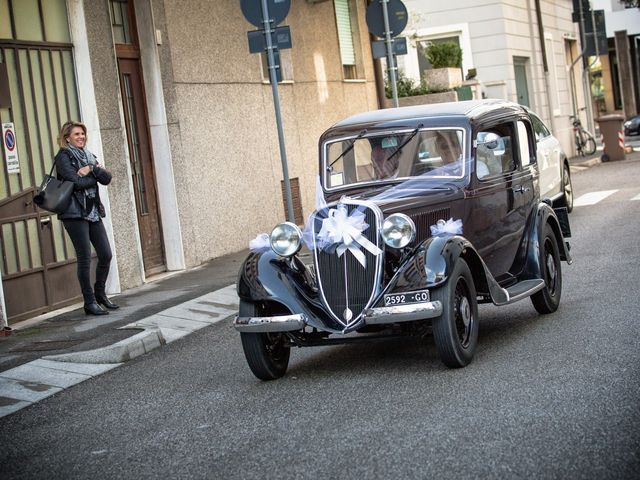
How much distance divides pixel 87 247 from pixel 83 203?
0.46 metres

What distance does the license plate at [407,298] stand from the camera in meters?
7.05

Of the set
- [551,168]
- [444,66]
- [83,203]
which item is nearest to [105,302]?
[83,203]

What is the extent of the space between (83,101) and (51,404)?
6.13m

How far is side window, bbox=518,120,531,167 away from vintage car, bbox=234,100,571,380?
0.12ft

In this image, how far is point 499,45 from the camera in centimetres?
2970

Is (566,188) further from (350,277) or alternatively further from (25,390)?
(25,390)

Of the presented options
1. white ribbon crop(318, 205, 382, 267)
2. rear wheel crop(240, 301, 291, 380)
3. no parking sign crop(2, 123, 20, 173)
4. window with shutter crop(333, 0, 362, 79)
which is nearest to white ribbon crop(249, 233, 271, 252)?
rear wheel crop(240, 301, 291, 380)

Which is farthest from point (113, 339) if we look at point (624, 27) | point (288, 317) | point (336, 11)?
point (624, 27)

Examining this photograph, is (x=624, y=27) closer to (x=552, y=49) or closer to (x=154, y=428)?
(x=552, y=49)

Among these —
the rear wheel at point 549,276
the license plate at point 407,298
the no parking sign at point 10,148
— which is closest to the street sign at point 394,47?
the no parking sign at point 10,148

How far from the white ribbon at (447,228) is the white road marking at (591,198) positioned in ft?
37.2

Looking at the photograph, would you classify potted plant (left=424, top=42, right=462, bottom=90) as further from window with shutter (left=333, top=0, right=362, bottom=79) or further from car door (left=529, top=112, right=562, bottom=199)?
car door (left=529, top=112, right=562, bottom=199)

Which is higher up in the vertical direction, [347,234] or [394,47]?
[394,47]

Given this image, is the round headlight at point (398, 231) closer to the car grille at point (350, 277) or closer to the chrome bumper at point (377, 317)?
the car grille at point (350, 277)
